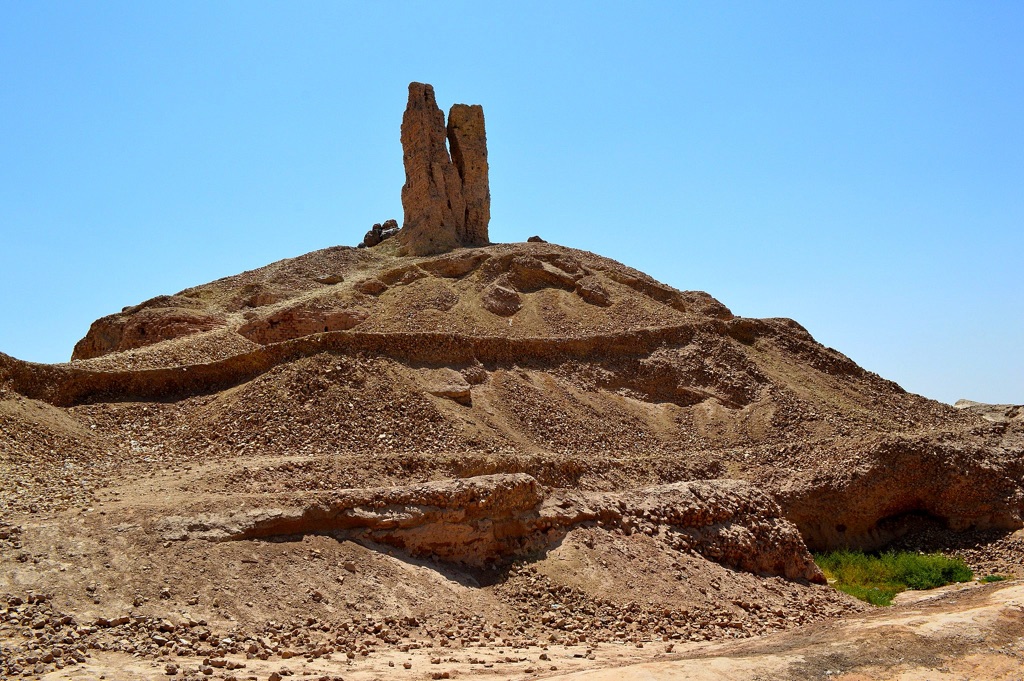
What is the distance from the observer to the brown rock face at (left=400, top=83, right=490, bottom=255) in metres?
39.0

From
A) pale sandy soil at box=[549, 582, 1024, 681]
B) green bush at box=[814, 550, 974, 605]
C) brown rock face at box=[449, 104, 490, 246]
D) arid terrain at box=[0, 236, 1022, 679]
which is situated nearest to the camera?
pale sandy soil at box=[549, 582, 1024, 681]

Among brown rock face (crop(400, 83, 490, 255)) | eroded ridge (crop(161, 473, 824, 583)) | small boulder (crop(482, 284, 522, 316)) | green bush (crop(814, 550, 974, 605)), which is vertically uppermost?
brown rock face (crop(400, 83, 490, 255))

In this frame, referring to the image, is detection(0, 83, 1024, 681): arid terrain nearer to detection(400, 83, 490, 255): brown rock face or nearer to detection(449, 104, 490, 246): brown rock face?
detection(400, 83, 490, 255): brown rock face

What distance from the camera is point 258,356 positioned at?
2222 centimetres

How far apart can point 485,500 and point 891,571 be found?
35.4 feet

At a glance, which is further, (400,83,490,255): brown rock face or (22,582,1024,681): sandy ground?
(400,83,490,255): brown rock face

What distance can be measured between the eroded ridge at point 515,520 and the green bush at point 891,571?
2.08m

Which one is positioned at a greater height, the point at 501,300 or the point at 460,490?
the point at 501,300

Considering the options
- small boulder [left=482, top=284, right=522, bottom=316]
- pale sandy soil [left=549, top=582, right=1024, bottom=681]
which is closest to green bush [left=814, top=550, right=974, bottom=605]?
pale sandy soil [left=549, top=582, right=1024, bottom=681]

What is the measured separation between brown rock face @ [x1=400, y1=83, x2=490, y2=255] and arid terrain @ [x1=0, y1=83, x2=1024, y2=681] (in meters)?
7.11

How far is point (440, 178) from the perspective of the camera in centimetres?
3928

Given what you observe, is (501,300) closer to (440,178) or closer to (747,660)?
(440,178)

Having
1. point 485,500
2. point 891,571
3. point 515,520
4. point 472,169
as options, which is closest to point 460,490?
point 485,500

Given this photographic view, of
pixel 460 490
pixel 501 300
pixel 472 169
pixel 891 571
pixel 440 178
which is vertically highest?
pixel 472 169
